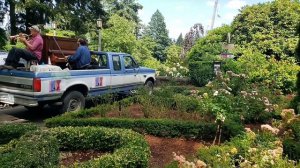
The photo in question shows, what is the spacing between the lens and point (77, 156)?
606 cm

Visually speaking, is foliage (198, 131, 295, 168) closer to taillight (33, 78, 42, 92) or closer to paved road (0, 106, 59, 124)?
Answer: taillight (33, 78, 42, 92)

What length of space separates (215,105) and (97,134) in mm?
2773

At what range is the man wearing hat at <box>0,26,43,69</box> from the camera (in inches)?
370

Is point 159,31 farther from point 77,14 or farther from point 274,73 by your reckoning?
point 274,73

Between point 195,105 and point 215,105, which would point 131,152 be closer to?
point 215,105

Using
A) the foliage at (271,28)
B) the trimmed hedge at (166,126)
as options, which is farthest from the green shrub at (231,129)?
the foliage at (271,28)

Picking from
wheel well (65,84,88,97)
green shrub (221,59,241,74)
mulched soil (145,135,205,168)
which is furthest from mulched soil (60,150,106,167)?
green shrub (221,59,241,74)

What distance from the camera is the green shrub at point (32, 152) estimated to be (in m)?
4.38

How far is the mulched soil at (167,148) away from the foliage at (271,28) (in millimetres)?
11219

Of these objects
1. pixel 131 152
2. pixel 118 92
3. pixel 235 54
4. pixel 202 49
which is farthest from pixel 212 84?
pixel 202 49

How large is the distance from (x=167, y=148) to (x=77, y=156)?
1.73 meters

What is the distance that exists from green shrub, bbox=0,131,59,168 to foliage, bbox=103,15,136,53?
1881 cm

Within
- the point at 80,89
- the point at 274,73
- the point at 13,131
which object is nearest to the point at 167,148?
the point at 13,131

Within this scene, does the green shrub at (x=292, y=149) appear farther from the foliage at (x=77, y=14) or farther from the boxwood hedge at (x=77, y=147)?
the foliage at (x=77, y=14)
